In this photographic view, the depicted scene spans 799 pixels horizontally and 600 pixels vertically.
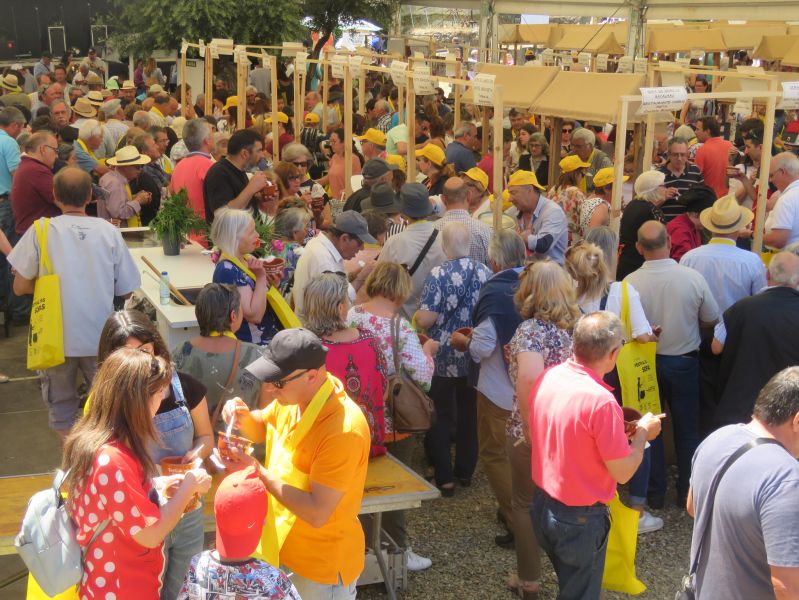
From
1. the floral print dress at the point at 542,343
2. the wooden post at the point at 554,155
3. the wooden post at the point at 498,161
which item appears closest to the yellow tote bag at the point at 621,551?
the floral print dress at the point at 542,343

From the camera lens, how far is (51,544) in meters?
3.02

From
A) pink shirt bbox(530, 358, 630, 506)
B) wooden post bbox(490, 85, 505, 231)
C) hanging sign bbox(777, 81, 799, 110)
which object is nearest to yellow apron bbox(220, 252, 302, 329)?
wooden post bbox(490, 85, 505, 231)

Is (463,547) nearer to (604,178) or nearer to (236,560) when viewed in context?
(236,560)

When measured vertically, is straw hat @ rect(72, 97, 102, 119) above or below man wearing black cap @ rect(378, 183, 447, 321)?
above

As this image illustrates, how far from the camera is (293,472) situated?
10.8ft

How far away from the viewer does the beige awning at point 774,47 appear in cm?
1809

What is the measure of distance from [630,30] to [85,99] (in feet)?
25.0

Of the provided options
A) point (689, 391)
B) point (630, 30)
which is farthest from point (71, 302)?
point (630, 30)

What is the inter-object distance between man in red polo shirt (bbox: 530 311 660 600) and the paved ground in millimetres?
1072

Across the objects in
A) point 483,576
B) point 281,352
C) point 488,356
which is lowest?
point 483,576

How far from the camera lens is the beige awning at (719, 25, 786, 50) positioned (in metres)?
21.2

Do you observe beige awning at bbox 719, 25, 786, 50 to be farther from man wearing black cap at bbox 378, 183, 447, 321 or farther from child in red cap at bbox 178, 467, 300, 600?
child in red cap at bbox 178, 467, 300, 600

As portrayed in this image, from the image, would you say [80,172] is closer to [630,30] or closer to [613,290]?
[613,290]

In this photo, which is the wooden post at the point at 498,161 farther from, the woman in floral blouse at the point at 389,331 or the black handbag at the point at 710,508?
the black handbag at the point at 710,508
